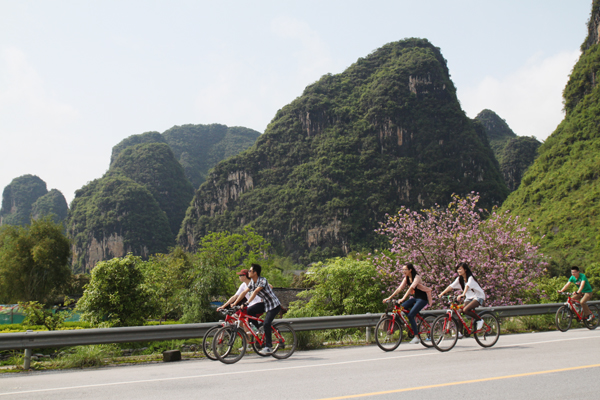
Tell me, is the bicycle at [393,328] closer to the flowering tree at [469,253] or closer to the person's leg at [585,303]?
the person's leg at [585,303]

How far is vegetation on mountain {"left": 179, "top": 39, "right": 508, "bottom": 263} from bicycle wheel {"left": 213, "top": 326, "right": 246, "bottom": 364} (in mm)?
Result: 129636

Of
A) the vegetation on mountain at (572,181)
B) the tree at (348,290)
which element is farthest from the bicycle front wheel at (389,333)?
the vegetation on mountain at (572,181)

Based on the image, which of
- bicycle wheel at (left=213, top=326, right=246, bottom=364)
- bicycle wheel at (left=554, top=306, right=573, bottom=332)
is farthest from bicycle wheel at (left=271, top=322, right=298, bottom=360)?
bicycle wheel at (left=554, top=306, right=573, bottom=332)

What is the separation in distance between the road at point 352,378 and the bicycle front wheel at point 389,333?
34cm

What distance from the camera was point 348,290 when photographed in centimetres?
2142

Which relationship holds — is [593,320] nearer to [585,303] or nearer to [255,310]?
[585,303]

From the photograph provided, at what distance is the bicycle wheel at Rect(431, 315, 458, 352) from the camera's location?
30.9 feet

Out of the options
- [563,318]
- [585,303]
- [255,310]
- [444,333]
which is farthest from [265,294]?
[585,303]

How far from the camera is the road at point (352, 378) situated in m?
5.55

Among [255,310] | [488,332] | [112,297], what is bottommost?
[488,332]

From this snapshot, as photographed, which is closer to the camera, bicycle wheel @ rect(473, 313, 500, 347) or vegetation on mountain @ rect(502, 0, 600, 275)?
bicycle wheel @ rect(473, 313, 500, 347)

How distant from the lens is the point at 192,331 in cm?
960

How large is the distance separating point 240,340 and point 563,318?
10.8 m

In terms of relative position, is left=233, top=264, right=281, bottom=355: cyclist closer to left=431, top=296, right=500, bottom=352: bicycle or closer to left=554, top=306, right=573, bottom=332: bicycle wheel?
left=431, top=296, right=500, bottom=352: bicycle
